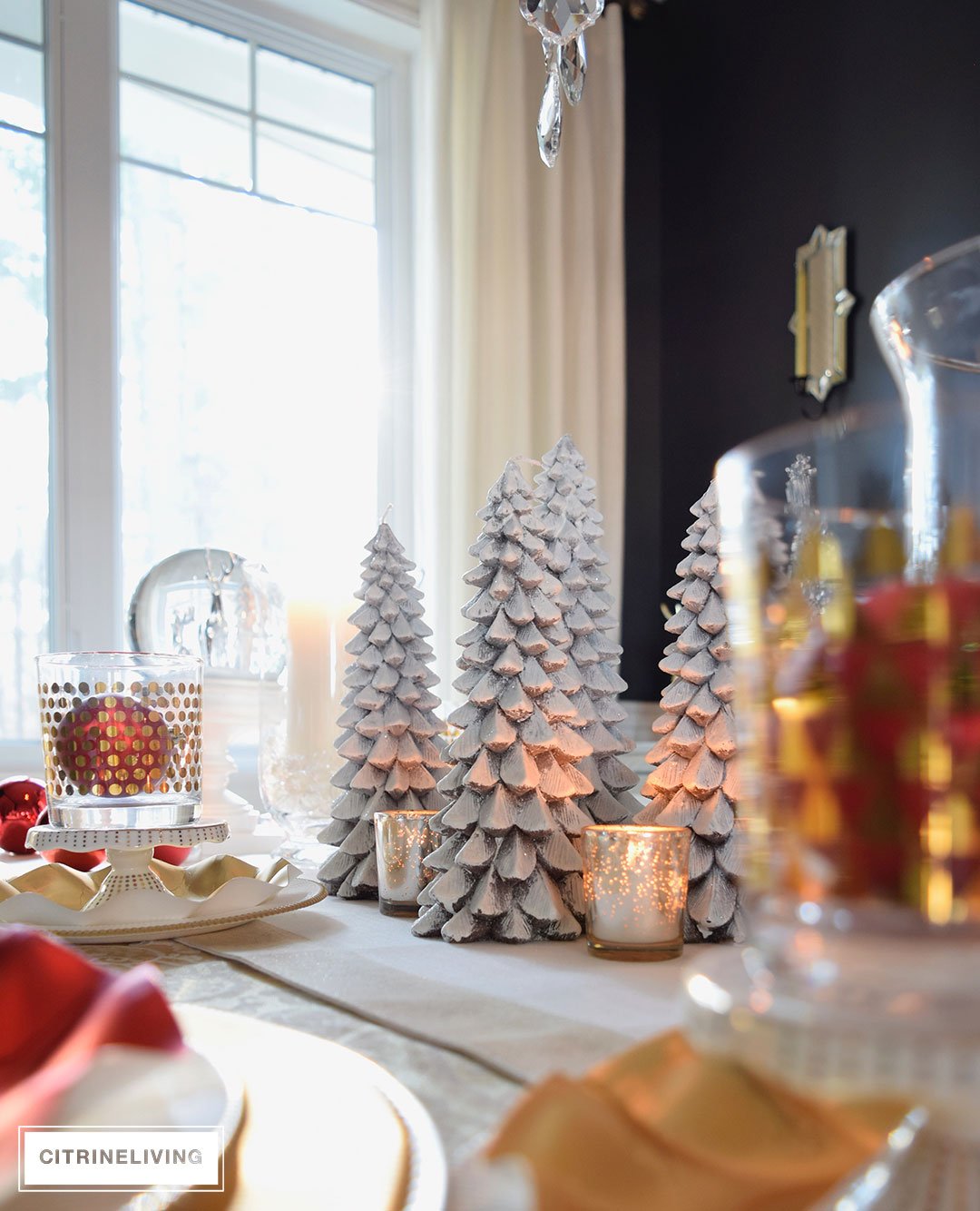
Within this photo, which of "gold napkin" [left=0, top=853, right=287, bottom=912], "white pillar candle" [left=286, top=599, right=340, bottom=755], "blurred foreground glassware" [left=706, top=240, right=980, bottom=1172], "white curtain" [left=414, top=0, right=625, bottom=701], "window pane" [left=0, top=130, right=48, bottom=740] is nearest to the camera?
"blurred foreground glassware" [left=706, top=240, right=980, bottom=1172]

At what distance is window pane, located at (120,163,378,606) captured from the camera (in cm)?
276

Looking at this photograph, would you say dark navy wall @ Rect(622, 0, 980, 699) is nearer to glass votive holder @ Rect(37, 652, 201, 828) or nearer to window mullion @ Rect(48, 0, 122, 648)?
window mullion @ Rect(48, 0, 122, 648)

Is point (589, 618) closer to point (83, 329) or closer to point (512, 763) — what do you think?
point (512, 763)

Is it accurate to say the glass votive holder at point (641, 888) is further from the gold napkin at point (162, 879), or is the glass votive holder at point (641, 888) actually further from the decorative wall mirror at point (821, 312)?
the decorative wall mirror at point (821, 312)

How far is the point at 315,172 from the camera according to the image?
10.1 ft

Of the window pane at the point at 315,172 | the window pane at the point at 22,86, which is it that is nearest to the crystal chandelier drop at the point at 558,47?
the window pane at the point at 22,86

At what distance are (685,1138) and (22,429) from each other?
100 inches

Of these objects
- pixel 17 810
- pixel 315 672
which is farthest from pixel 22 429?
pixel 315 672

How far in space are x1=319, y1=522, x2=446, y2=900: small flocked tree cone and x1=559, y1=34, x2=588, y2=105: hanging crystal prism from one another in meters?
0.43

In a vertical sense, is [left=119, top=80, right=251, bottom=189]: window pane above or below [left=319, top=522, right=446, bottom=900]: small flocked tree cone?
above

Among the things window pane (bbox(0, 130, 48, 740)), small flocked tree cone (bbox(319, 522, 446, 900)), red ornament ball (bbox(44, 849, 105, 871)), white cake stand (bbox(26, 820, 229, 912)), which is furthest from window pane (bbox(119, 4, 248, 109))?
white cake stand (bbox(26, 820, 229, 912))

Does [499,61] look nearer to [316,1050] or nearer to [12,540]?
[12,540]

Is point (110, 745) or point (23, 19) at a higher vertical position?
point (23, 19)

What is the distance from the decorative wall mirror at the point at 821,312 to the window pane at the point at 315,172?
1.21 m
